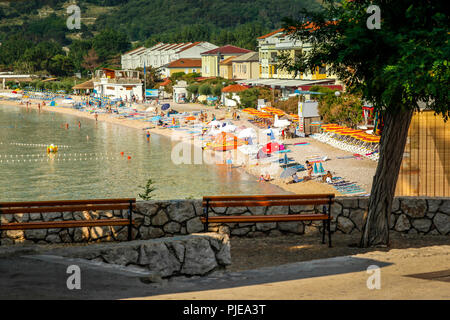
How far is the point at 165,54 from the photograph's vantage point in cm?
14212

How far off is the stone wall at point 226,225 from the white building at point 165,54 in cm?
10841

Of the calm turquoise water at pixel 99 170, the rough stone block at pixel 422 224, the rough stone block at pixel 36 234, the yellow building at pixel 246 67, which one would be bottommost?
the calm turquoise water at pixel 99 170

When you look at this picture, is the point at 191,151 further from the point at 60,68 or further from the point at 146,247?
the point at 60,68

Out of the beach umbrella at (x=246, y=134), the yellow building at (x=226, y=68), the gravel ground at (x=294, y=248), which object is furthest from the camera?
the yellow building at (x=226, y=68)

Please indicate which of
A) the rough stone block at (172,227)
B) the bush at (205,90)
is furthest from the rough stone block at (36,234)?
the bush at (205,90)

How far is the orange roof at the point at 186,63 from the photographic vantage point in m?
124

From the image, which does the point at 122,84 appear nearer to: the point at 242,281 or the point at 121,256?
the point at 121,256

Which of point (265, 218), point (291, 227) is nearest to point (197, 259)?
point (265, 218)

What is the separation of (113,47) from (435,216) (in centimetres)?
19178

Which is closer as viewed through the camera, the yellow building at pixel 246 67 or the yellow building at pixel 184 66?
the yellow building at pixel 246 67

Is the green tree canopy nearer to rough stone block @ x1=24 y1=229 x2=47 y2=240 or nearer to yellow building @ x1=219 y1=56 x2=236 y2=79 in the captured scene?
rough stone block @ x1=24 y1=229 x2=47 y2=240

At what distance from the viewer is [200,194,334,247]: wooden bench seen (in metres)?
10.4

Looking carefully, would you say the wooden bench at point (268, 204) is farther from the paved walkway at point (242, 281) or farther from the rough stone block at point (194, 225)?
the paved walkway at point (242, 281)
